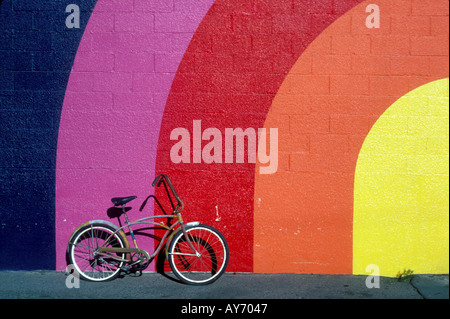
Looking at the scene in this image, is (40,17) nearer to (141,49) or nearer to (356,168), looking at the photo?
(141,49)

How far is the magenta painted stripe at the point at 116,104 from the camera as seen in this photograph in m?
5.52

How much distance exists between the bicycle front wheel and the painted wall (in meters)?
0.17

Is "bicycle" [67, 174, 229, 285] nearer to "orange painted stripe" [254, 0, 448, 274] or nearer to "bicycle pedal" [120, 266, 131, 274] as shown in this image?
"bicycle pedal" [120, 266, 131, 274]

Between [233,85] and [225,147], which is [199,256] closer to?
[225,147]

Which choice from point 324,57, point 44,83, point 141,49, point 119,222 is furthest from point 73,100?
point 324,57

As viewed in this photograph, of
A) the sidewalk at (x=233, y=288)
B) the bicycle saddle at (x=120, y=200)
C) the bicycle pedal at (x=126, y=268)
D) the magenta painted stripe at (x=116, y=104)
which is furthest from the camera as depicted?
the magenta painted stripe at (x=116, y=104)

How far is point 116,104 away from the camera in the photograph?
5578mm

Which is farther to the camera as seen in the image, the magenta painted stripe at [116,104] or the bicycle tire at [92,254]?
the magenta painted stripe at [116,104]

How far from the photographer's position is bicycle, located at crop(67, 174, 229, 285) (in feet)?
17.4

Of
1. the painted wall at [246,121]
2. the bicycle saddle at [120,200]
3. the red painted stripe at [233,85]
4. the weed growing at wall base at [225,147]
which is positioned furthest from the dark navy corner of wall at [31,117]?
the weed growing at wall base at [225,147]

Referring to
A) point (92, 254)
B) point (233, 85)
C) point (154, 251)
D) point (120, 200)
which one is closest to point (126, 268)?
point (154, 251)

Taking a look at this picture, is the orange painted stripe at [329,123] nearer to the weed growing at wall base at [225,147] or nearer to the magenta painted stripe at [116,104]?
the weed growing at wall base at [225,147]

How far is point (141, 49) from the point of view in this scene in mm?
5543

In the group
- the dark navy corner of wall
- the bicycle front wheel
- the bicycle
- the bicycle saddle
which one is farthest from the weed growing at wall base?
the dark navy corner of wall
